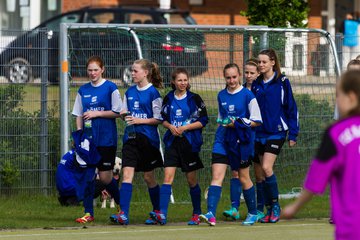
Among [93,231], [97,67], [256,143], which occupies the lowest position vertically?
[93,231]

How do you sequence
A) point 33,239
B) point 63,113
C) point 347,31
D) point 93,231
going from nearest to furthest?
point 33,239 < point 93,231 < point 63,113 < point 347,31

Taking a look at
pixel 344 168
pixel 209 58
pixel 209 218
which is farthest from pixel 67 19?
pixel 344 168

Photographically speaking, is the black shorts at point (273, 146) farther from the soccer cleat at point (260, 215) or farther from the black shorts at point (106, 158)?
the black shorts at point (106, 158)

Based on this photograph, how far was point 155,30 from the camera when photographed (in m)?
13.5

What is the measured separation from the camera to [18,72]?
13453mm

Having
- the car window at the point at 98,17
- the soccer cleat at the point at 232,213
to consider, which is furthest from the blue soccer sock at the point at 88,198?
the car window at the point at 98,17

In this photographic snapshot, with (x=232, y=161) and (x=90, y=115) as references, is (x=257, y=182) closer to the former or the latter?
(x=232, y=161)

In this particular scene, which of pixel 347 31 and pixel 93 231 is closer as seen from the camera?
pixel 93 231

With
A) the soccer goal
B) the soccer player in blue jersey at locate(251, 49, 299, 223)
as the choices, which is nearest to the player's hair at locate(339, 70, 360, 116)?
the soccer player in blue jersey at locate(251, 49, 299, 223)

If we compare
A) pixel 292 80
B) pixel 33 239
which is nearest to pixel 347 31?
pixel 292 80

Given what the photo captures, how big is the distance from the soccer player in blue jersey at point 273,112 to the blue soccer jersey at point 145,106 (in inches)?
44.0

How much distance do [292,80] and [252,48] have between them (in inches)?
30.3

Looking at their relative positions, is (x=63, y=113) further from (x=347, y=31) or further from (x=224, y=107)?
(x=347, y=31)

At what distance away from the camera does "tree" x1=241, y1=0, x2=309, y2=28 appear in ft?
55.3
